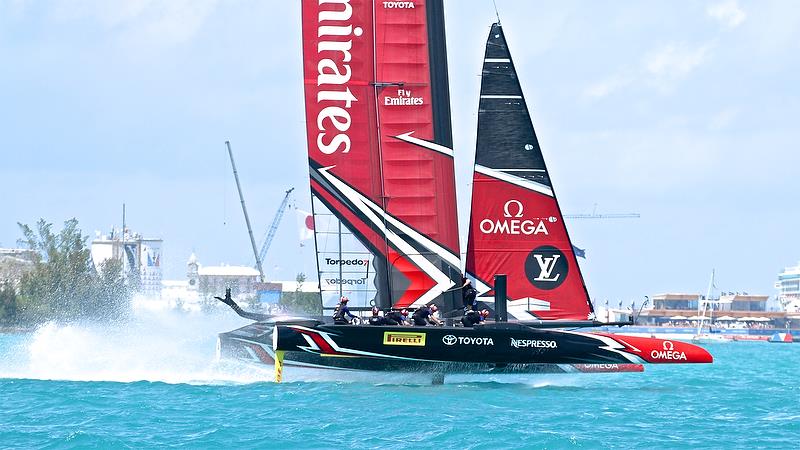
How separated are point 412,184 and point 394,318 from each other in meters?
2.89

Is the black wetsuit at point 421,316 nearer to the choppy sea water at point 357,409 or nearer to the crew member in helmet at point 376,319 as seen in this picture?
the crew member in helmet at point 376,319

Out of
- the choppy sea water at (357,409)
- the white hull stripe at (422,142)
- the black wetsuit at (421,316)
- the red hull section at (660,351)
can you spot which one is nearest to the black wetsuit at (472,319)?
the black wetsuit at (421,316)

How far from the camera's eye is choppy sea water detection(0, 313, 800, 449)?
19.4 meters

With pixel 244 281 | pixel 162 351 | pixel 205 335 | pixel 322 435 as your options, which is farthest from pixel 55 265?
pixel 244 281

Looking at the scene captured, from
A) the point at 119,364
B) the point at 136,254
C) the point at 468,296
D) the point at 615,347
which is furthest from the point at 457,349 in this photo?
the point at 136,254

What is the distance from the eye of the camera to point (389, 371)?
1025 inches

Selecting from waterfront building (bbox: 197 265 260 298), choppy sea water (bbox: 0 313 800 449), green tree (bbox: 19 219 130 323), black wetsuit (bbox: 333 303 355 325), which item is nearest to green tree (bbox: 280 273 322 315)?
green tree (bbox: 19 219 130 323)

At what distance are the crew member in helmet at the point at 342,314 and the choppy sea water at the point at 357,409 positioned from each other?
4.02ft

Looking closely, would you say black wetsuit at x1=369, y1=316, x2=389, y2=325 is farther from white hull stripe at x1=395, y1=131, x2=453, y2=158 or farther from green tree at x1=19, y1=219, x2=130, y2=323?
green tree at x1=19, y1=219, x2=130, y2=323

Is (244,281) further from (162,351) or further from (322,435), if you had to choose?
(322,435)

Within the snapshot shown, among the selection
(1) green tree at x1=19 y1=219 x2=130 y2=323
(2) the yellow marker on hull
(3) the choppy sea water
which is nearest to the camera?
(3) the choppy sea water

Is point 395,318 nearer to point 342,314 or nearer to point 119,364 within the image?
point 342,314

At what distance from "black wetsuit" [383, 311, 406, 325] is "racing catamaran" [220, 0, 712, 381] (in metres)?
0.56

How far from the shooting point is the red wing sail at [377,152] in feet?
90.2
